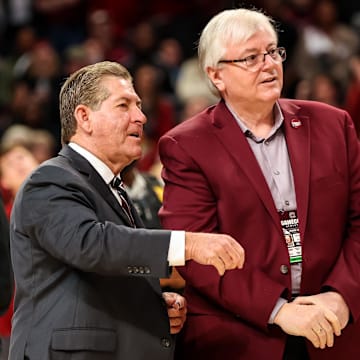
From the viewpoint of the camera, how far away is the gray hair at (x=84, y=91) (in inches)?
141

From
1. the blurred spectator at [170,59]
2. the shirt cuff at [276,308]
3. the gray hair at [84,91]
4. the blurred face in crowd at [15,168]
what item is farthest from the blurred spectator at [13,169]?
the blurred spectator at [170,59]

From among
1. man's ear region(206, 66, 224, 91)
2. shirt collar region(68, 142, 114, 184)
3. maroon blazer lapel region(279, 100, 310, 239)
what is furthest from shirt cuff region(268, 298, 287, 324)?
man's ear region(206, 66, 224, 91)

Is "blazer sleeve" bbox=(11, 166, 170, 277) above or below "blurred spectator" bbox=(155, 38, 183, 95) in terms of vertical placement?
Result: above

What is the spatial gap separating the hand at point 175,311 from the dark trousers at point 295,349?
15.4 inches

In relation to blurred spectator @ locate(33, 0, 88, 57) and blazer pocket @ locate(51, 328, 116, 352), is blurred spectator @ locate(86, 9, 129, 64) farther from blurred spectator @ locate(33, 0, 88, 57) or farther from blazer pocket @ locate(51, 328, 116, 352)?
blazer pocket @ locate(51, 328, 116, 352)

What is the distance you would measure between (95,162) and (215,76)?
59 centimetres

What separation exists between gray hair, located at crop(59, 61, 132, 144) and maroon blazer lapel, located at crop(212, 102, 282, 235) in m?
0.39

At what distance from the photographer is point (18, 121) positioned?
33.0 feet

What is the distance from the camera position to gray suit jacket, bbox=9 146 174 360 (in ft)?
10.5

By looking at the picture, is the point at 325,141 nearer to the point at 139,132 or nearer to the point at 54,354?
the point at 139,132

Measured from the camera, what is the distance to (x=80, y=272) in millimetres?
3396

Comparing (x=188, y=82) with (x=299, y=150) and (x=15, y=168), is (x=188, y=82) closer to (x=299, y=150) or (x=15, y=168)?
(x=15, y=168)

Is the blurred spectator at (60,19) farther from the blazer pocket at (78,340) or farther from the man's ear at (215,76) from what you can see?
the blazer pocket at (78,340)

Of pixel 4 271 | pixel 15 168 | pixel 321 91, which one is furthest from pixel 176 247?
pixel 321 91
